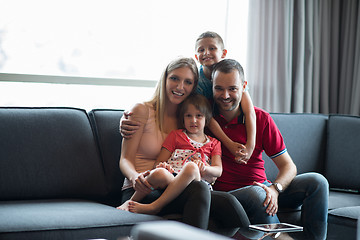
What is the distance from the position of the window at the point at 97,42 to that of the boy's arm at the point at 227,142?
2.94ft

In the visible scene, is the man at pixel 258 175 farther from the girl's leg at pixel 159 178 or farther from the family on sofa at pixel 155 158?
the girl's leg at pixel 159 178

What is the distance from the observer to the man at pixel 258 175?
211 centimetres

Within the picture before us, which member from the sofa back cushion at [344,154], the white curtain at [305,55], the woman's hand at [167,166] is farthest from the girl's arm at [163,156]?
the white curtain at [305,55]

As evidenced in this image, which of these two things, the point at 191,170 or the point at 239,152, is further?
the point at 239,152

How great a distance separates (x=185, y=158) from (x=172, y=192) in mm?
287

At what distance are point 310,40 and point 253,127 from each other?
5.69 feet

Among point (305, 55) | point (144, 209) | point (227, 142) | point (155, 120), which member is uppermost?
point (305, 55)

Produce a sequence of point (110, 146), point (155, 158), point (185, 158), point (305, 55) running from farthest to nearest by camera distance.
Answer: point (305, 55)
point (110, 146)
point (155, 158)
point (185, 158)

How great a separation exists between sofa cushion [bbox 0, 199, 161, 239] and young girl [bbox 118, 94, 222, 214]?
0.11 metres

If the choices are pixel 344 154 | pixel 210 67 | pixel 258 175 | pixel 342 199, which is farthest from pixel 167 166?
pixel 344 154

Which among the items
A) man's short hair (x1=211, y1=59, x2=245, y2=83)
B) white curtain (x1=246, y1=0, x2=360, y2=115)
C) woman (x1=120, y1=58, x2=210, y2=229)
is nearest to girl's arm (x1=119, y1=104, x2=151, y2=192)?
woman (x1=120, y1=58, x2=210, y2=229)

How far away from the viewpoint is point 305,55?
376cm

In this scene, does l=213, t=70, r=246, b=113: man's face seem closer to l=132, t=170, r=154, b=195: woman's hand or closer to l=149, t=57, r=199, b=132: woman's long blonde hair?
l=149, t=57, r=199, b=132: woman's long blonde hair

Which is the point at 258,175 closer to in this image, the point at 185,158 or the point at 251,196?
the point at 251,196
